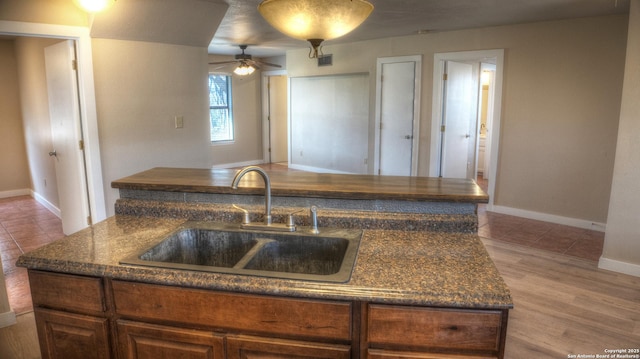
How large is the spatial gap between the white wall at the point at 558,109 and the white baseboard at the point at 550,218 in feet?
0.14

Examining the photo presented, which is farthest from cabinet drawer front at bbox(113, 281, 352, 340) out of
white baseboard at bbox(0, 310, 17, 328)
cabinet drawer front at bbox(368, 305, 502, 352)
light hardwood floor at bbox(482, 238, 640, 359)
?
white baseboard at bbox(0, 310, 17, 328)

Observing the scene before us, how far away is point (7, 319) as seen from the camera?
277 centimetres

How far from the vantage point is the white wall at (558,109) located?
14.5 ft

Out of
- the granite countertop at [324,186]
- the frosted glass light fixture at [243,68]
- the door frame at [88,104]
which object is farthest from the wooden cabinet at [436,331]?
the frosted glass light fixture at [243,68]

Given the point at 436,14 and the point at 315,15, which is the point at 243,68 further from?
the point at 315,15

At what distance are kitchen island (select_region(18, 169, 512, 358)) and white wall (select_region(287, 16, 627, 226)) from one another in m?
3.52

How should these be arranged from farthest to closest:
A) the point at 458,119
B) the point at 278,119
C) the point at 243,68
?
1. the point at 278,119
2. the point at 243,68
3. the point at 458,119

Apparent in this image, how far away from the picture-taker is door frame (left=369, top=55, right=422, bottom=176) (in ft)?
19.2

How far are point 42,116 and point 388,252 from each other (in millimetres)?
5377

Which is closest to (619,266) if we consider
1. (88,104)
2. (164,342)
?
(164,342)

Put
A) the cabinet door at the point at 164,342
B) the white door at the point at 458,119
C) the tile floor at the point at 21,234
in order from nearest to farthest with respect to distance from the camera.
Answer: the cabinet door at the point at 164,342
the tile floor at the point at 21,234
the white door at the point at 458,119

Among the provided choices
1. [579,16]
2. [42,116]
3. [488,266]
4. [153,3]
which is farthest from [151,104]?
[579,16]

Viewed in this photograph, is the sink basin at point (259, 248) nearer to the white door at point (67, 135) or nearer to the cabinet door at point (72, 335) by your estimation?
the cabinet door at point (72, 335)

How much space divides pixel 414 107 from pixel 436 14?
5.86ft
